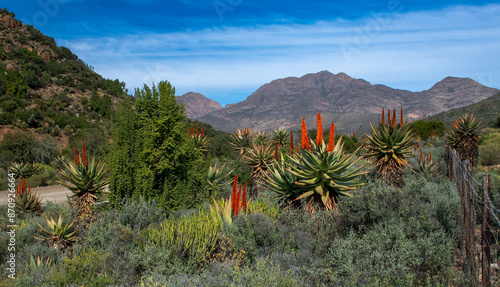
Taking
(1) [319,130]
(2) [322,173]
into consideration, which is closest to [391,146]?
(2) [322,173]

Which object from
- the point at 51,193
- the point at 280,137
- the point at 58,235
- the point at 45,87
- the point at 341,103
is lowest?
the point at 51,193

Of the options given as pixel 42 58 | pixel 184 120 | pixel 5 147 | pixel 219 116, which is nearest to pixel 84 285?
pixel 184 120

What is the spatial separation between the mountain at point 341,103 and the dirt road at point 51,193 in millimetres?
80577

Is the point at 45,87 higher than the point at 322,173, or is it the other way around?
the point at 45,87

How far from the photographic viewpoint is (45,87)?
39.2 meters

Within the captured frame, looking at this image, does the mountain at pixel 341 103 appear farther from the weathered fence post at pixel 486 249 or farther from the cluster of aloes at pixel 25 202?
the weathered fence post at pixel 486 249

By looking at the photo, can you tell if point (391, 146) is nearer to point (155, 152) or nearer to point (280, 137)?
point (155, 152)

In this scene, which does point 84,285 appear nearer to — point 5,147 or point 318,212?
point 318,212

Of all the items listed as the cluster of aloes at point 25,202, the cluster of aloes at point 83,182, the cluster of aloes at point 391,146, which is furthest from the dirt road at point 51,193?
the cluster of aloes at point 391,146

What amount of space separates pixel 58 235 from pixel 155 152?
316 cm

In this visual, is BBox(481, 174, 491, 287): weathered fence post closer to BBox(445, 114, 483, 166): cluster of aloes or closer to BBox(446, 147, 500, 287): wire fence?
BBox(446, 147, 500, 287): wire fence

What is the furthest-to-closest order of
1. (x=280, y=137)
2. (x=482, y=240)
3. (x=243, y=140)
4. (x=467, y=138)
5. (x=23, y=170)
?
1. (x=23, y=170)
2. (x=280, y=137)
3. (x=243, y=140)
4. (x=467, y=138)
5. (x=482, y=240)

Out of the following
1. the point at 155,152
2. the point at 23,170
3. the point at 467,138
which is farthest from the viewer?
the point at 23,170

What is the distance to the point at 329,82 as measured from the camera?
7584 inches
